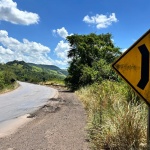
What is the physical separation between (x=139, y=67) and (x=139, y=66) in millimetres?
15

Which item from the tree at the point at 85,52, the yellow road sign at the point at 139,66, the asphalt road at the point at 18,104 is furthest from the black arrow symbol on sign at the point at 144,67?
the tree at the point at 85,52

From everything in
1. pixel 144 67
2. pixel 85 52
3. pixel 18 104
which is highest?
pixel 85 52

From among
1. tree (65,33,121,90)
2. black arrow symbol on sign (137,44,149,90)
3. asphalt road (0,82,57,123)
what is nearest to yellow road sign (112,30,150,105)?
black arrow symbol on sign (137,44,149,90)

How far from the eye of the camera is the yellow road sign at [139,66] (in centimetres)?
515

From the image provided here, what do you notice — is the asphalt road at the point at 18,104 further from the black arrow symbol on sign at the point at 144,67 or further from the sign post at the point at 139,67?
the black arrow symbol on sign at the point at 144,67

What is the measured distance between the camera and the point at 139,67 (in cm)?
519

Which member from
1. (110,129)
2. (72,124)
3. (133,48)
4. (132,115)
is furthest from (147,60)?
(72,124)

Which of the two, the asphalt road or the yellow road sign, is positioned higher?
the yellow road sign

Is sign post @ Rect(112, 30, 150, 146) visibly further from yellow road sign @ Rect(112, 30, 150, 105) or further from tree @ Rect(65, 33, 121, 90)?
tree @ Rect(65, 33, 121, 90)

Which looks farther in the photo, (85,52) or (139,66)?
(85,52)

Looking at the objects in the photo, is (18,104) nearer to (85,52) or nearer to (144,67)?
(144,67)

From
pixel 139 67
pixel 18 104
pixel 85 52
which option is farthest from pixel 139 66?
pixel 85 52

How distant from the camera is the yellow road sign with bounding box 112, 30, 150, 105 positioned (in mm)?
5148

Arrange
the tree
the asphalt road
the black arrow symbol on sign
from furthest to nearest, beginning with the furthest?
the tree → the asphalt road → the black arrow symbol on sign
